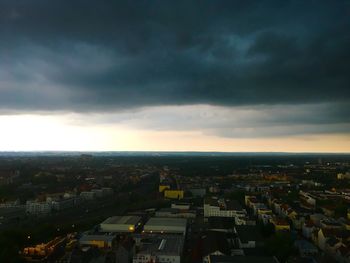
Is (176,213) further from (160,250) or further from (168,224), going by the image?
(160,250)

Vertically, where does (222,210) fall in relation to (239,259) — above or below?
above

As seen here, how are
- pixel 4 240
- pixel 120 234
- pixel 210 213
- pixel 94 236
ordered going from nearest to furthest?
pixel 4 240 < pixel 94 236 < pixel 120 234 < pixel 210 213

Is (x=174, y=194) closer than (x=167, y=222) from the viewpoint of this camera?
No

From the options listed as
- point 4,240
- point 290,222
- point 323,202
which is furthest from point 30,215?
point 323,202

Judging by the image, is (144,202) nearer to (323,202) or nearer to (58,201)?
(58,201)

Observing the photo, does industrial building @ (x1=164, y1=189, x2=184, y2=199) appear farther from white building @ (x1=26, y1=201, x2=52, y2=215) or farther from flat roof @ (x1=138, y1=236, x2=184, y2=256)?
flat roof @ (x1=138, y1=236, x2=184, y2=256)

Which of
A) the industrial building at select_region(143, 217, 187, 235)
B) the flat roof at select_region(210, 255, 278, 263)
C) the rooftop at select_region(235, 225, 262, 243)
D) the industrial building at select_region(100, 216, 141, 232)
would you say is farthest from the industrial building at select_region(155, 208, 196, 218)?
the flat roof at select_region(210, 255, 278, 263)

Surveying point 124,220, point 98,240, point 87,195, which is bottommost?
point 98,240

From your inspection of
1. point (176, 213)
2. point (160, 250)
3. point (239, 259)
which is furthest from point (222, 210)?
point (239, 259)
